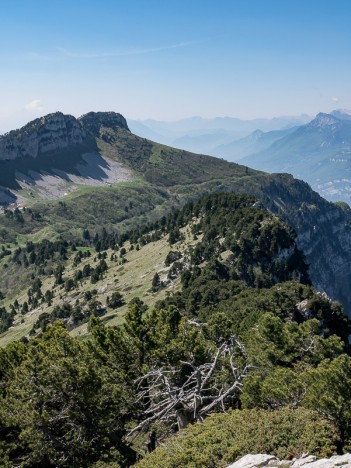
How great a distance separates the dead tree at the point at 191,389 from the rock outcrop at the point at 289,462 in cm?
829

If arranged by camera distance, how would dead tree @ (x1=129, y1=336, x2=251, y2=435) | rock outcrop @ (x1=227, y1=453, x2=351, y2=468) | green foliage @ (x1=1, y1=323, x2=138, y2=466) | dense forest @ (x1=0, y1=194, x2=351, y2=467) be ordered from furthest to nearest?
dead tree @ (x1=129, y1=336, x2=251, y2=435), green foliage @ (x1=1, y1=323, x2=138, y2=466), dense forest @ (x1=0, y1=194, x2=351, y2=467), rock outcrop @ (x1=227, y1=453, x2=351, y2=468)

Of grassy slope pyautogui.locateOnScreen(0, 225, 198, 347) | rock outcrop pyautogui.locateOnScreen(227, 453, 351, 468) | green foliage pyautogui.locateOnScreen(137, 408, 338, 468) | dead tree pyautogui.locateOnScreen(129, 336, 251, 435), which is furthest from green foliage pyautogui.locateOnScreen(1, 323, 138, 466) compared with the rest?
grassy slope pyautogui.locateOnScreen(0, 225, 198, 347)

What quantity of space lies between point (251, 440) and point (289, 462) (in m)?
2.71

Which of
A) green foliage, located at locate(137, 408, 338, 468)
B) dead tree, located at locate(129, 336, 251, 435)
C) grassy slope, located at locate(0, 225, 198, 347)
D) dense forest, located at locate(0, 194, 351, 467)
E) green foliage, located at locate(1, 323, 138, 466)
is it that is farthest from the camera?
grassy slope, located at locate(0, 225, 198, 347)

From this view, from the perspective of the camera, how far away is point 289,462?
71.7 ft

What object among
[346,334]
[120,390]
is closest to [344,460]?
[120,390]

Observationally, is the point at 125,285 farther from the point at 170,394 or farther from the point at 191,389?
the point at 170,394

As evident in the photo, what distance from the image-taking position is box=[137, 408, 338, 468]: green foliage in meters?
23.6

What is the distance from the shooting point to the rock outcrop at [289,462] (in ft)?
66.4

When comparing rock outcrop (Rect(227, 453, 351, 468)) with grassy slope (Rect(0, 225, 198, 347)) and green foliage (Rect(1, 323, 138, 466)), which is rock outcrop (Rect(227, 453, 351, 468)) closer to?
green foliage (Rect(1, 323, 138, 466))

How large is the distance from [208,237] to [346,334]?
49.2 m

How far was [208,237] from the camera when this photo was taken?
433 ft

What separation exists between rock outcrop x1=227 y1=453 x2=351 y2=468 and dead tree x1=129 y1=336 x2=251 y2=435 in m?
8.29

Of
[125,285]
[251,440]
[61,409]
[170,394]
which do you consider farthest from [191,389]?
[125,285]
